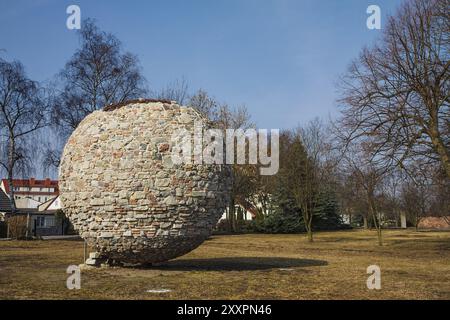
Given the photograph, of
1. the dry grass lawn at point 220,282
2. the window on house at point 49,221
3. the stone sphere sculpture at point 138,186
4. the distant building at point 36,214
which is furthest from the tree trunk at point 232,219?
the stone sphere sculpture at point 138,186

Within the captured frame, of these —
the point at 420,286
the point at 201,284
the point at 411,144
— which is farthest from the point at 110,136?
the point at 411,144

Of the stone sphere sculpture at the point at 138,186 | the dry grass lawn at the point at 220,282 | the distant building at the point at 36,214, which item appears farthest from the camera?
the distant building at the point at 36,214

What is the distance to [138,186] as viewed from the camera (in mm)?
9906

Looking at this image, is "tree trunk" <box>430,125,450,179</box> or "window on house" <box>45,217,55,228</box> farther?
"window on house" <box>45,217,55,228</box>

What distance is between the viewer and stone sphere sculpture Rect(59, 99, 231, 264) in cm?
995

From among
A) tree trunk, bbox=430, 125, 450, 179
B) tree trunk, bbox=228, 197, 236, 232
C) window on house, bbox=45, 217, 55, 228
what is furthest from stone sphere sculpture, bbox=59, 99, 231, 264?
window on house, bbox=45, 217, 55, 228

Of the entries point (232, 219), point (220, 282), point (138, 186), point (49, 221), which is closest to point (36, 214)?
point (49, 221)

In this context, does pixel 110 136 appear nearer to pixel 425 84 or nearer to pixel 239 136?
pixel 425 84

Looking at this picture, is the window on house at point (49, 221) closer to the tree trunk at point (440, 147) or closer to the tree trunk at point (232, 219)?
the tree trunk at point (232, 219)

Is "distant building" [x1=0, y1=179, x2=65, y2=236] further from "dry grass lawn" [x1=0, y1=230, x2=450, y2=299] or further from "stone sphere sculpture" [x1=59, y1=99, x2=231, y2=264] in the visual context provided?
"stone sphere sculpture" [x1=59, y1=99, x2=231, y2=264]

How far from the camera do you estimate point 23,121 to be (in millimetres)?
30016

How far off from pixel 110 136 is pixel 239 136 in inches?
822

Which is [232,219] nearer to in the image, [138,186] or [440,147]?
[440,147]

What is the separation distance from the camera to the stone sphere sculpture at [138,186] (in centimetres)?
995
